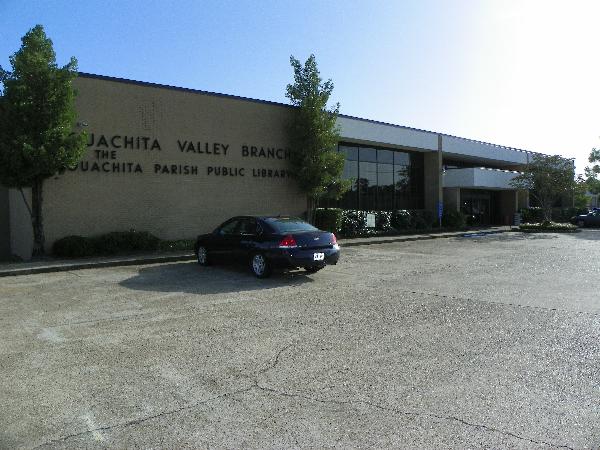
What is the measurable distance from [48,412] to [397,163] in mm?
28904

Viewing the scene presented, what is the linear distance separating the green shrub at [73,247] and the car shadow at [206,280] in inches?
126

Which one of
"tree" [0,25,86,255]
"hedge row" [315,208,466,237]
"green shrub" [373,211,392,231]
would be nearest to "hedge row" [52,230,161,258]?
"tree" [0,25,86,255]

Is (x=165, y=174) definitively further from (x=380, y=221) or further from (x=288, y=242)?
(x=380, y=221)

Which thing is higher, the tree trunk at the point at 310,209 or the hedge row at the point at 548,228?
the tree trunk at the point at 310,209

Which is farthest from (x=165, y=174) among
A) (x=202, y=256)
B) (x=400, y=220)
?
(x=400, y=220)

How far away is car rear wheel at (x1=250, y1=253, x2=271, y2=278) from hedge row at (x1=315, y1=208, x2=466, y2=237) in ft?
38.2

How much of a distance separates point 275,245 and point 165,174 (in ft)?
30.3

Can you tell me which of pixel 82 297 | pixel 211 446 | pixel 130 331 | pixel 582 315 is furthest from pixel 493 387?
pixel 82 297

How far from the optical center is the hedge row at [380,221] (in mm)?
22469

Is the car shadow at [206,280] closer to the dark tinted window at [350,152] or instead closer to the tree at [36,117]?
the tree at [36,117]

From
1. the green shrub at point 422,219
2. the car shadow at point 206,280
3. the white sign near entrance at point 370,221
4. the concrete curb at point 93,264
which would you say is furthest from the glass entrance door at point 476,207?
the car shadow at point 206,280

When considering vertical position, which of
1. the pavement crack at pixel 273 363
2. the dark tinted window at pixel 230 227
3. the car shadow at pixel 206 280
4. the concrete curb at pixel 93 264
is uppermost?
the dark tinted window at pixel 230 227

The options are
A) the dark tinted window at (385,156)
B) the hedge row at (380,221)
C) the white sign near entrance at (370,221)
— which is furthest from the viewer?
the dark tinted window at (385,156)

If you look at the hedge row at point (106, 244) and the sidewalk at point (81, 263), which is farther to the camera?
the hedge row at point (106, 244)
